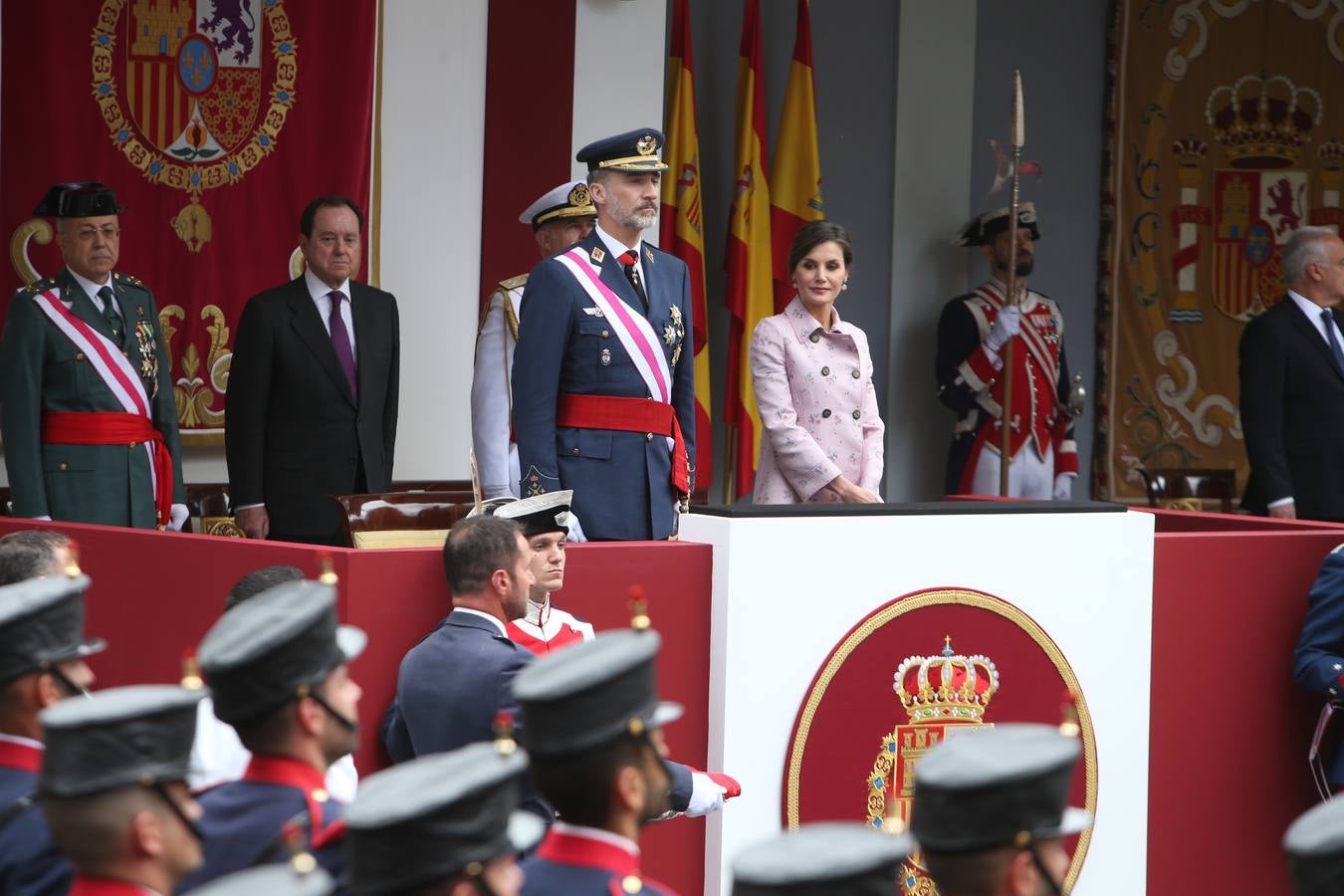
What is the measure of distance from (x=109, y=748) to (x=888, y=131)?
19.1ft

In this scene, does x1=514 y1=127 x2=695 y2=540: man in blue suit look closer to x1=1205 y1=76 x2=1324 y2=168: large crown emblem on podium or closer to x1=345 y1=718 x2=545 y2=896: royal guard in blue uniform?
x1=345 y1=718 x2=545 y2=896: royal guard in blue uniform

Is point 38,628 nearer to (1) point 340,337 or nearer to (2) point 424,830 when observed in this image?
(2) point 424,830

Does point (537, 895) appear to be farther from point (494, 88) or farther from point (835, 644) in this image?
point (494, 88)

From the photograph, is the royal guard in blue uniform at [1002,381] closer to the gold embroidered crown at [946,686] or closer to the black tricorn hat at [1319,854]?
the gold embroidered crown at [946,686]

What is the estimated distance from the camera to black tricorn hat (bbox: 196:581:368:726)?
6.97 ft

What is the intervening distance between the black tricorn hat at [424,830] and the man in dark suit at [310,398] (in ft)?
9.66

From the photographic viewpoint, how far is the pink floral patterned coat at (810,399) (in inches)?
179

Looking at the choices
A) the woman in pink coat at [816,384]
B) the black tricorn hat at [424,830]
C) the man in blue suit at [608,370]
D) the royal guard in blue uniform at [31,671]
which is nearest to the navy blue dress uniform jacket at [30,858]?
the royal guard in blue uniform at [31,671]

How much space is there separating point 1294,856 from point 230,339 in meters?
4.51

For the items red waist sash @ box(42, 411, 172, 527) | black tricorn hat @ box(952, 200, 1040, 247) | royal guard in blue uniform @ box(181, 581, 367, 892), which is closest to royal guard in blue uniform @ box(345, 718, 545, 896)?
royal guard in blue uniform @ box(181, 581, 367, 892)

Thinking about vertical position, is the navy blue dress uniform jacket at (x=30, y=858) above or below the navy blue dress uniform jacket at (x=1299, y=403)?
below

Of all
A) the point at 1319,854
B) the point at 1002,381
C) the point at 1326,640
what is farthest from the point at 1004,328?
the point at 1319,854

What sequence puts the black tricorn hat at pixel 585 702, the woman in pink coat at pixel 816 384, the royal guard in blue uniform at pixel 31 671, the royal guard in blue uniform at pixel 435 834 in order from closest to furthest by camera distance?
the royal guard in blue uniform at pixel 435 834, the black tricorn hat at pixel 585 702, the royal guard in blue uniform at pixel 31 671, the woman in pink coat at pixel 816 384

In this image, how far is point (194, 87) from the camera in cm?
569
